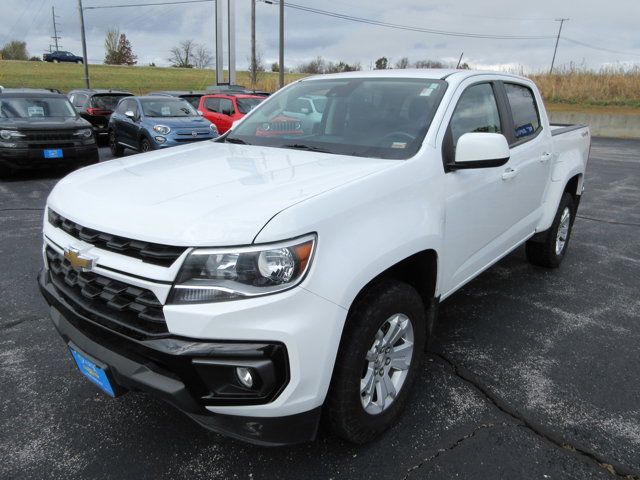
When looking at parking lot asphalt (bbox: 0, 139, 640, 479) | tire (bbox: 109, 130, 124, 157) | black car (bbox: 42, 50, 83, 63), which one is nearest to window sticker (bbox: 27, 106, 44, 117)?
tire (bbox: 109, 130, 124, 157)

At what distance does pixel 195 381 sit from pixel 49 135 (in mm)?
8894

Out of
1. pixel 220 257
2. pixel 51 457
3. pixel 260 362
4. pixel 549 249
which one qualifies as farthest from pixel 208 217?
pixel 549 249

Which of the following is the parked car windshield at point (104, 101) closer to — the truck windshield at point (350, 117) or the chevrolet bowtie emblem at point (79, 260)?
the truck windshield at point (350, 117)

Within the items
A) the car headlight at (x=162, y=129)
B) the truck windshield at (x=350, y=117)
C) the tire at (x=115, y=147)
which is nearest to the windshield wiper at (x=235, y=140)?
the truck windshield at (x=350, y=117)

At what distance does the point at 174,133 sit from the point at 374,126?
8.63 meters

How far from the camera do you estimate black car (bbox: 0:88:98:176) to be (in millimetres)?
8750

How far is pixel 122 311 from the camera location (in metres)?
1.95

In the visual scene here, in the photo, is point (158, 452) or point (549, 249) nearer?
point (158, 452)

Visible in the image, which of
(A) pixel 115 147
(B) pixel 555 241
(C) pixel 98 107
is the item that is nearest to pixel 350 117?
(B) pixel 555 241

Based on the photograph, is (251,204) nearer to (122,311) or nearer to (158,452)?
(122,311)

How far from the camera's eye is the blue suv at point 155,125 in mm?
10703

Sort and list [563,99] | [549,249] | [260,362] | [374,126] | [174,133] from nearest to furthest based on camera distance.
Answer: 1. [260,362]
2. [374,126]
3. [549,249]
4. [174,133]
5. [563,99]

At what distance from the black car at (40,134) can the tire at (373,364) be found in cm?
873

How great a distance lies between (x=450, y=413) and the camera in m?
2.64
